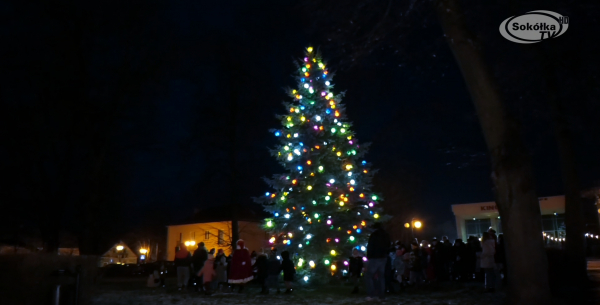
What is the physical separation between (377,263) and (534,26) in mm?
7145

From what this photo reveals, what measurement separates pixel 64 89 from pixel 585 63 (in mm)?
18781

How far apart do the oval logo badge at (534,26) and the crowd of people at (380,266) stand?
535 cm

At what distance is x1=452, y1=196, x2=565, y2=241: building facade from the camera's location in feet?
129

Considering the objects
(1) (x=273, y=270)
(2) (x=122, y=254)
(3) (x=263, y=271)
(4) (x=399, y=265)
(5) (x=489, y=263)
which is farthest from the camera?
(2) (x=122, y=254)

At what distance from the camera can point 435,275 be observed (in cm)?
1664

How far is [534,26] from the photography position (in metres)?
12.4

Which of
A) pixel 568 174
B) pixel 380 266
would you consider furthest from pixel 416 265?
pixel 568 174

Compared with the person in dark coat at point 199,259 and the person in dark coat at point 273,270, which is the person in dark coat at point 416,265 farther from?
the person in dark coat at point 199,259

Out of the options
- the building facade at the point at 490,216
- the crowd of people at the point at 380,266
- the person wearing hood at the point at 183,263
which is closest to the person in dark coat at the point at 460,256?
the crowd of people at the point at 380,266

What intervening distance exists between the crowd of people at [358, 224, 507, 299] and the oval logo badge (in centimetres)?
535

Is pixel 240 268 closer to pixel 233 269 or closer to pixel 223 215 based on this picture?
pixel 233 269

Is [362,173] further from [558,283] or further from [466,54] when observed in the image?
[466,54]

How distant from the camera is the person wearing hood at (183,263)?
1611 centimetres

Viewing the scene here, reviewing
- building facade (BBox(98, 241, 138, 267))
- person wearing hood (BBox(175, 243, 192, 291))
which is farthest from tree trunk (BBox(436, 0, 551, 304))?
building facade (BBox(98, 241, 138, 267))
